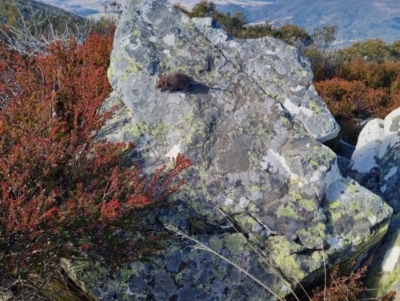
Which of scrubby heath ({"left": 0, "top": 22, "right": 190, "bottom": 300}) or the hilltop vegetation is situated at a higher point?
scrubby heath ({"left": 0, "top": 22, "right": 190, "bottom": 300})

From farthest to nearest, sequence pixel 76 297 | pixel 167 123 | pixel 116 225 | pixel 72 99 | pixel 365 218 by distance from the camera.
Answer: pixel 72 99 → pixel 167 123 → pixel 365 218 → pixel 76 297 → pixel 116 225

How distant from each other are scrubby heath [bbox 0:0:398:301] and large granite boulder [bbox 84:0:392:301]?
11mm

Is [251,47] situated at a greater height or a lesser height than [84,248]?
greater

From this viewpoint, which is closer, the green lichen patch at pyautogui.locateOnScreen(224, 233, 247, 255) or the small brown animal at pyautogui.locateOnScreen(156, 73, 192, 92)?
the green lichen patch at pyautogui.locateOnScreen(224, 233, 247, 255)

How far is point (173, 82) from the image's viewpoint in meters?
3.71

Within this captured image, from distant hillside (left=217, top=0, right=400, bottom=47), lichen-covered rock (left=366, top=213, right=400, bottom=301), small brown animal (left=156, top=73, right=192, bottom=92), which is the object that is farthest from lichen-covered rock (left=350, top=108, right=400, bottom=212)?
distant hillside (left=217, top=0, right=400, bottom=47)

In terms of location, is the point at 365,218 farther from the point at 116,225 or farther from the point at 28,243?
the point at 28,243

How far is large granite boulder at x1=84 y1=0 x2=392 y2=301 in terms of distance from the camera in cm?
301

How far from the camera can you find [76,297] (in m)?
3.01

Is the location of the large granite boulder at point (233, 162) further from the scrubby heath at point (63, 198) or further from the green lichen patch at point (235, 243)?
the scrubby heath at point (63, 198)

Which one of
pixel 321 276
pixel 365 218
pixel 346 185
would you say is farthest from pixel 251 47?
pixel 321 276

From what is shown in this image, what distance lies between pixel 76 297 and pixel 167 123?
1617mm

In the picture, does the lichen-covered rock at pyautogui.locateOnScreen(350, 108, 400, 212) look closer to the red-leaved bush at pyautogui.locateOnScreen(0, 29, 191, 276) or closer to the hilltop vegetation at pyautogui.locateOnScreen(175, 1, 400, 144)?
the hilltop vegetation at pyautogui.locateOnScreen(175, 1, 400, 144)

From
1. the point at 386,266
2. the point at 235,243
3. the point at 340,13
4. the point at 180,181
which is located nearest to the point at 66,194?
the point at 180,181
